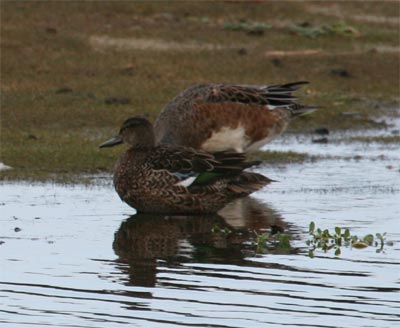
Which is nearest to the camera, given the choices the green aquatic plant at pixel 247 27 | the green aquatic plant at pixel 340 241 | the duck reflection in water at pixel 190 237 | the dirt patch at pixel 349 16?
the duck reflection in water at pixel 190 237

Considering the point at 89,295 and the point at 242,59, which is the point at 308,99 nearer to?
the point at 242,59

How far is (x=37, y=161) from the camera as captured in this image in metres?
12.4

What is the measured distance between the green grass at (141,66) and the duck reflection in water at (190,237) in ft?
6.77

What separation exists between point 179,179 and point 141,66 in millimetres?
7890

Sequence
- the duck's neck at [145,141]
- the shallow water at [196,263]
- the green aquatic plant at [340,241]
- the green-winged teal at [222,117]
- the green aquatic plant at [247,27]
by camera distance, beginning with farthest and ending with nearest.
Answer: the green aquatic plant at [247,27], the green-winged teal at [222,117], the duck's neck at [145,141], the green aquatic plant at [340,241], the shallow water at [196,263]

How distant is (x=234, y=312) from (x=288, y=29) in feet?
48.1

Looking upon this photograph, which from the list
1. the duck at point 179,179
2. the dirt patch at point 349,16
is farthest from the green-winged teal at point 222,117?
the dirt patch at point 349,16

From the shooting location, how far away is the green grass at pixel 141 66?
14.0 metres

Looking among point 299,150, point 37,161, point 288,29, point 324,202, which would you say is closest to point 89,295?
point 324,202

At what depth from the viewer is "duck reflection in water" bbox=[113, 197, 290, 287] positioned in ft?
27.1

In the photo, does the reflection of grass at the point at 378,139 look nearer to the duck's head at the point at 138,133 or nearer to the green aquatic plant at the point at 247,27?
the duck's head at the point at 138,133

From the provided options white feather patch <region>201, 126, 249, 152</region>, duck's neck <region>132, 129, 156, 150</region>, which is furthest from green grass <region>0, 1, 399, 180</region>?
duck's neck <region>132, 129, 156, 150</region>

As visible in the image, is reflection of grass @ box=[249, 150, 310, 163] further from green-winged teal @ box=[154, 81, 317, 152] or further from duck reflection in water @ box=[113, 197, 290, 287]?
duck reflection in water @ box=[113, 197, 290, 287]

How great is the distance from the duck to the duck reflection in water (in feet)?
0.38
